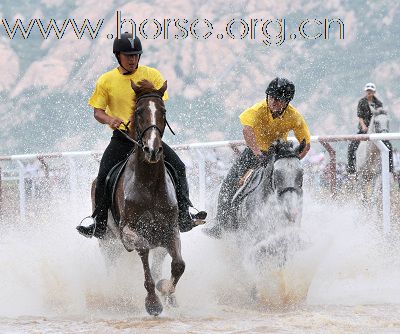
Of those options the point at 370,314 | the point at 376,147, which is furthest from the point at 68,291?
the point at 376,147

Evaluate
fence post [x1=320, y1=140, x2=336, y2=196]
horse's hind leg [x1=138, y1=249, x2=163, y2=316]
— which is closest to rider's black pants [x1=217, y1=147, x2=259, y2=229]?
horse's hind leg [x1=138, y1=249, x2=163, y2=316]

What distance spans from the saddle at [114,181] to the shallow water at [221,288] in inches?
23.0

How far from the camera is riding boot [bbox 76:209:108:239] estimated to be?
8461 mm

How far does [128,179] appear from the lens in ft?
26.1

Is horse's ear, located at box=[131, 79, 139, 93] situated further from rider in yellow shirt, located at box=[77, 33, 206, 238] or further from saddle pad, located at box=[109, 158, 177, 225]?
saddle pad, located at box=[109, 158, 177, 225]

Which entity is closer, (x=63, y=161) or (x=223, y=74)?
(x=63, y=161)

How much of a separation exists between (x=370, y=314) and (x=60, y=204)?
8992mm

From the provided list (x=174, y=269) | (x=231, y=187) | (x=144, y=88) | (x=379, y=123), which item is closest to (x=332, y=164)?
(x=379, y=123)

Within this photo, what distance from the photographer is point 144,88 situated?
768 cm

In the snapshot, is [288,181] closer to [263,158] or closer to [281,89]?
[263,158]

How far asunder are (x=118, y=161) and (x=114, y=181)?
266 millimetres

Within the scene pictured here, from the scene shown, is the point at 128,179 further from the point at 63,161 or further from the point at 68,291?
the point at 63,161

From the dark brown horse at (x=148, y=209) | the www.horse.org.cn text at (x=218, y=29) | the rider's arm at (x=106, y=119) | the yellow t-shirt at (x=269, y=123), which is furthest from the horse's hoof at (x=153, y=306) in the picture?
the www.horse.org.cn text at (x=218, y=29)

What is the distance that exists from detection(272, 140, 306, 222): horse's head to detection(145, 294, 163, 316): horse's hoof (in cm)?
136
